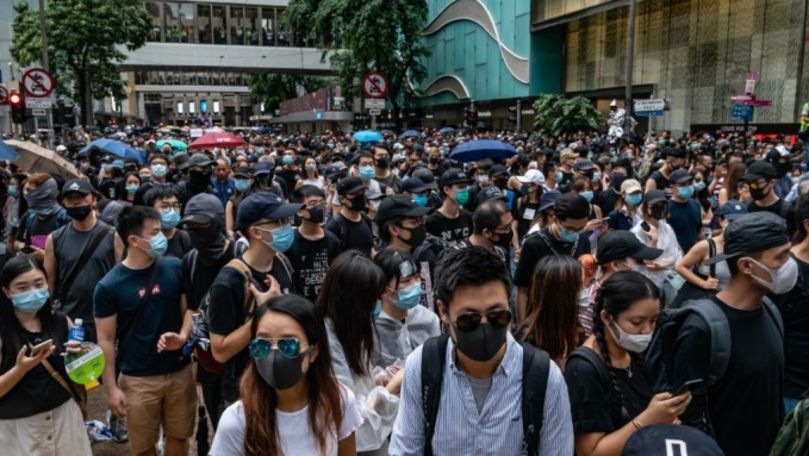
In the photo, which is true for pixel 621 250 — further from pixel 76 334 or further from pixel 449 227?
pixel 76 334

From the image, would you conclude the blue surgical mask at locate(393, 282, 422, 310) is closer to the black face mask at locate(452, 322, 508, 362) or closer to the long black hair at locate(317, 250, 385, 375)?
the long black hair at locate(317, 250, 385, 375)

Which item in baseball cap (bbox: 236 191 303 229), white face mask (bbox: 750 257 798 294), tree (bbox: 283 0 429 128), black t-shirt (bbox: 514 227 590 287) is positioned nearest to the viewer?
white face mask (bbox: 750 257 798 294)

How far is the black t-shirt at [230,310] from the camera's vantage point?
3.46m

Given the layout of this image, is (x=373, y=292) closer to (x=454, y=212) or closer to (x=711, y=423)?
(x=711, y=423)

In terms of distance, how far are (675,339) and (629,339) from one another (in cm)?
19

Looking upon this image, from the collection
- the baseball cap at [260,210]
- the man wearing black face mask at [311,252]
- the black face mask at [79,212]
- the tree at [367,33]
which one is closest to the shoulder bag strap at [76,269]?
the black face mask at [79,212]

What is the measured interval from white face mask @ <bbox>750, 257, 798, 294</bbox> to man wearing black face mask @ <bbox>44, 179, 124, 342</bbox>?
4.43m

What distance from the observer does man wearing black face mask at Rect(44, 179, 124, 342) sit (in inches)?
199

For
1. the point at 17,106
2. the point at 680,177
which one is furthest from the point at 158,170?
the point at 17,106

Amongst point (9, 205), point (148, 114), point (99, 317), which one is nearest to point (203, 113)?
point (148, 114)

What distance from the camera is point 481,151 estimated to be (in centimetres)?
1300

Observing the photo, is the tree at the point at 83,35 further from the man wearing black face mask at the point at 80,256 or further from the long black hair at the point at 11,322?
the long black hair at the point at 11,322

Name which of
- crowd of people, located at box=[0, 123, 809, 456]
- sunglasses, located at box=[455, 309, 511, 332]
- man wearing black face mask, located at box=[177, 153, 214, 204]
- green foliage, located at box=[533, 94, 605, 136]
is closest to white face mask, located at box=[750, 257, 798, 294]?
crowd of people, located at box=[0, 123, 809, 456]

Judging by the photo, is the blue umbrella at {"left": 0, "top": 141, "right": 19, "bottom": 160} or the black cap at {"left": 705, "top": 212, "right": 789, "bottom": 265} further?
the blue umbrella at {"left": 0, "top": 141, "right": 19, "bottom": 160}
